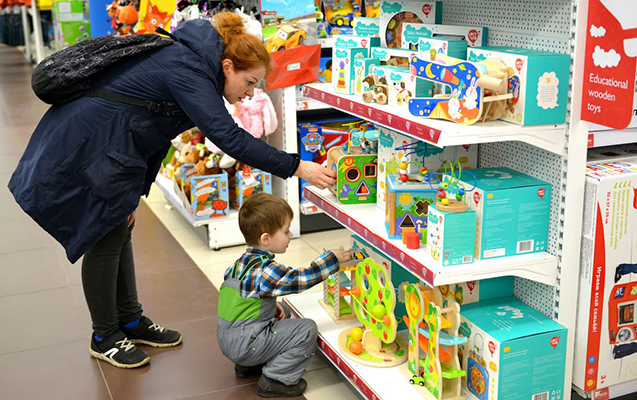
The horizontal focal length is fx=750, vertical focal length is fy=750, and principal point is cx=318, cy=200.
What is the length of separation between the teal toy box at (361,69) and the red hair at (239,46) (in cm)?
45

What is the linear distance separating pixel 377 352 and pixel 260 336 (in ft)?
1.49

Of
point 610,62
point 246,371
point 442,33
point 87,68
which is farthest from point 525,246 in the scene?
point 87,68

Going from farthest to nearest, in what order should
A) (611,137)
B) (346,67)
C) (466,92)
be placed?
(346,67) < (611,137) < (466,92)

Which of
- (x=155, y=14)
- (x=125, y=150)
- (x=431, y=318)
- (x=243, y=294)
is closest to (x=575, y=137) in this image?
(x=431, y=318)

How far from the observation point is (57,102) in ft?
8.82

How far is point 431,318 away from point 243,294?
778 mm

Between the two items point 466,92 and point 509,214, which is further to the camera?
point 509,214

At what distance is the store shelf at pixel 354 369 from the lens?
2574 mm

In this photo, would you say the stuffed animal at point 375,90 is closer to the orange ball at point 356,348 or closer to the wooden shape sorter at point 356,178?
the wooden shape sorter at point 356,178

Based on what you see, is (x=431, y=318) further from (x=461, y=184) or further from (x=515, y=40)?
(x=515, y=40)

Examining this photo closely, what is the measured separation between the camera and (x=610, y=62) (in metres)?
2.16

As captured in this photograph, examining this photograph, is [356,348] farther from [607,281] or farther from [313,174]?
[607,281]

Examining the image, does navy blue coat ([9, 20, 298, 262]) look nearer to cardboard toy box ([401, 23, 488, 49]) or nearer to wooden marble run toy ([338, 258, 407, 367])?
wooden marble run toy ([338, 258, 407, 367])

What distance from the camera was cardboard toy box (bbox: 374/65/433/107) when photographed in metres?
2.57
